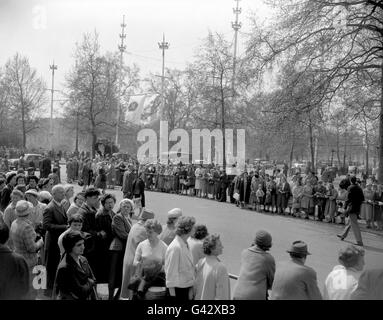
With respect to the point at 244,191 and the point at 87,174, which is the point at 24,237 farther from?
the point at 87,174

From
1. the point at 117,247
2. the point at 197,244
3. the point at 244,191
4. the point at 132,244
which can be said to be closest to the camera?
the point at 197,244

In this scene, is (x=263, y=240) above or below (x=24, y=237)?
above

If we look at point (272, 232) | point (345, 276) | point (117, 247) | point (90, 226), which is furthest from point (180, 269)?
point (272, 232)

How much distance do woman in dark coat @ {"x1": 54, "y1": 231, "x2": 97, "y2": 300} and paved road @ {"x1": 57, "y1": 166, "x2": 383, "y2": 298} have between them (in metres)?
4.53

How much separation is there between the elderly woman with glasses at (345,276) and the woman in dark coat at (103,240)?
3.40 metres

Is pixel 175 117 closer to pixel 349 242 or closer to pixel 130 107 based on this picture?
pixel 130 107

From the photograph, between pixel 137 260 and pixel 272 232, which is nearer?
pixel 137 260

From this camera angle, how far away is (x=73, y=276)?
464 cm

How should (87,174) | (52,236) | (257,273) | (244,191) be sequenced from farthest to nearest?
1. (87,174)
2. (244,191)
3. (52,236)
4. (257,273)

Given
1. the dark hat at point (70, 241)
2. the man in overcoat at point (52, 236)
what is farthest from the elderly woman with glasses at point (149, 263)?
the man in overcoat at point (52, 236)

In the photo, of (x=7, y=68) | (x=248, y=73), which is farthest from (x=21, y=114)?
(x=248, y=73)

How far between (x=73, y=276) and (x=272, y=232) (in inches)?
395

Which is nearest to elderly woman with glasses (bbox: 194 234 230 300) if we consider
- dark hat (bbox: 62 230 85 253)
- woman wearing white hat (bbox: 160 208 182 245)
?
dark hat (bbox: 62 230 85 253)

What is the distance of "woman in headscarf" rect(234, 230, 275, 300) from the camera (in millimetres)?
5020
